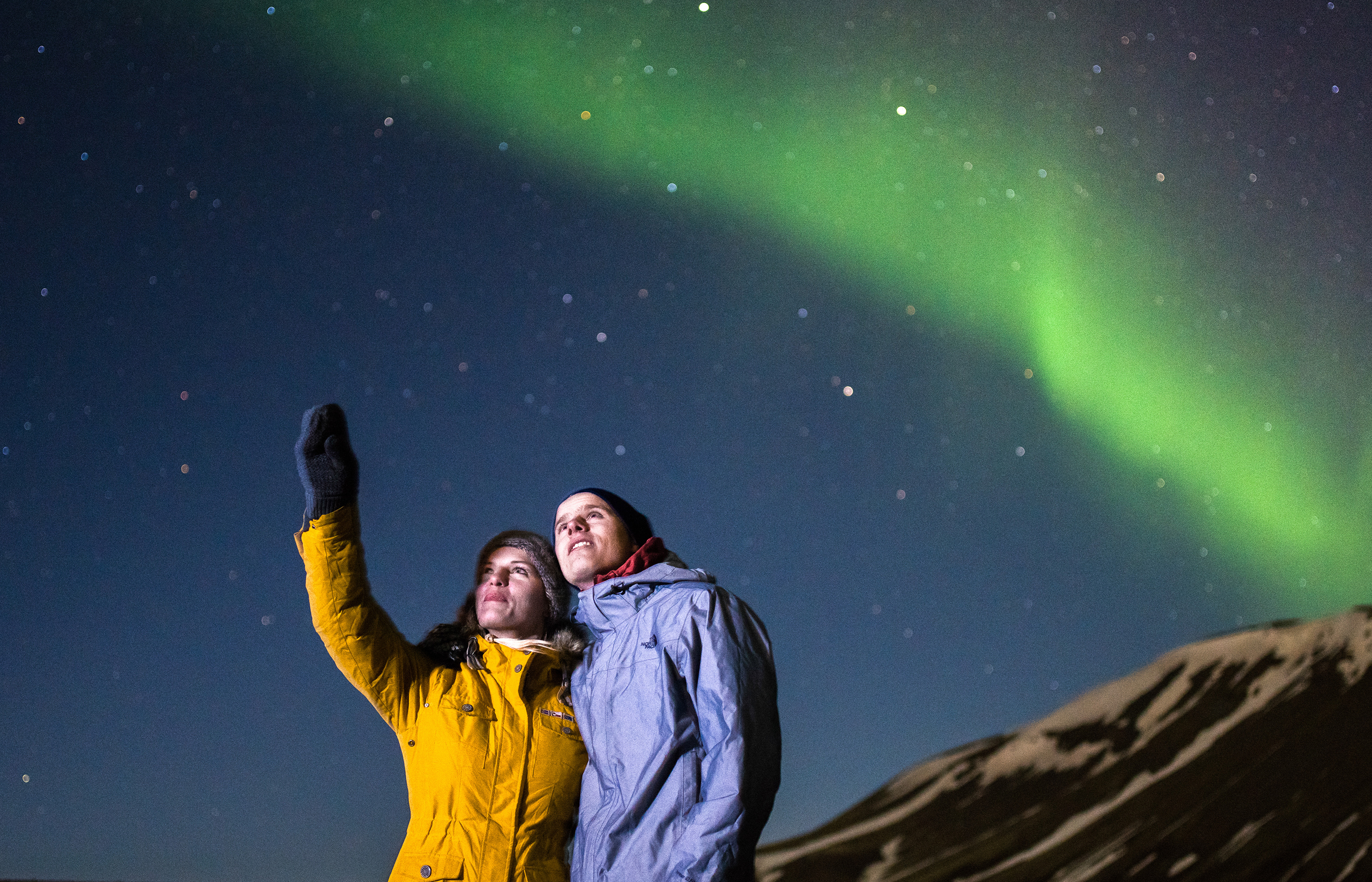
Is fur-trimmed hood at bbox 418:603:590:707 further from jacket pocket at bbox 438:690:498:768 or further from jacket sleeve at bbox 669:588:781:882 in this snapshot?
jacket sleeve at bbox 669:588:781:882

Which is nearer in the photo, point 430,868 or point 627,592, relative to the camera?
point 430,868

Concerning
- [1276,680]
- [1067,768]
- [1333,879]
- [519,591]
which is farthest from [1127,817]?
[519,591]

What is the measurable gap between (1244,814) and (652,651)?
8655mm

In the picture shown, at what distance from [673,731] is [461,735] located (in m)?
0.40

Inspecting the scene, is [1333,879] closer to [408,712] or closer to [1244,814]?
[1244,814]

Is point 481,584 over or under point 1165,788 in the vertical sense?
over

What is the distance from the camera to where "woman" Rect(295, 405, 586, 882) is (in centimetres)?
150

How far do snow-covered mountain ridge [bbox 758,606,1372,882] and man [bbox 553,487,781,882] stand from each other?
21.6 ft

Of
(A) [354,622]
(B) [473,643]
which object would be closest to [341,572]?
(A) [354,622]

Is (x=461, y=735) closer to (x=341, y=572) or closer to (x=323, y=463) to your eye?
(x=341, y=572)

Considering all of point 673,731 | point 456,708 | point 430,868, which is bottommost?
point 430,868

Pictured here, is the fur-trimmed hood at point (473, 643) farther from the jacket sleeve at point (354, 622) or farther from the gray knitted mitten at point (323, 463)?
the gray knitted mitten at point (323, 463)

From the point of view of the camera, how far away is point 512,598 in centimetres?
178

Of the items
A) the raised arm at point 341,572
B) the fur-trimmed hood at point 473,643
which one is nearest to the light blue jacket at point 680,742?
the fur-trimmed hood at point 473,643
